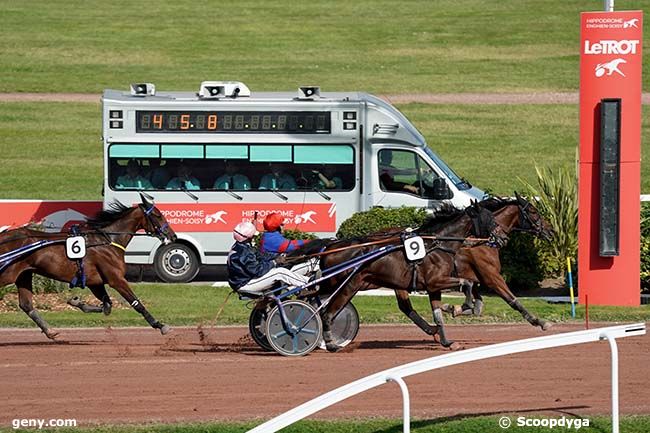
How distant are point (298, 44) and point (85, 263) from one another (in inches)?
1190

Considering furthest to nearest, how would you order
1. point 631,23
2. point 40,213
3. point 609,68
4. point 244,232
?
point 40,213, point 609,68, point 631,23, point 244,232

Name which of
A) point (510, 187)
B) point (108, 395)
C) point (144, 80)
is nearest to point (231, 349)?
point (108, 395)

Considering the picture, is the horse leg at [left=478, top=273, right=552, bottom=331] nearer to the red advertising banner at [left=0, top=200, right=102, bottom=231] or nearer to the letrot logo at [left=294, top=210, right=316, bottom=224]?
the letrot logo at [left=294, top=210, right=316, bottom=224]

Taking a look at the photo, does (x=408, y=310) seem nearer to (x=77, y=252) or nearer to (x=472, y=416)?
(x=472, y=416)

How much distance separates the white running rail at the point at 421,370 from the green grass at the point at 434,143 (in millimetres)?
19786

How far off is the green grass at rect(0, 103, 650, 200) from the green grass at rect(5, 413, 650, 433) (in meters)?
18.6

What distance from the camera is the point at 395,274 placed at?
13742 mm

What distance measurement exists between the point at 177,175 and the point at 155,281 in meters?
1.90

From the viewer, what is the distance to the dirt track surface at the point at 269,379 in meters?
11.5

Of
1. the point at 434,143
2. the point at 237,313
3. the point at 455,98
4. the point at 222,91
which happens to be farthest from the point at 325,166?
the point at 455,98

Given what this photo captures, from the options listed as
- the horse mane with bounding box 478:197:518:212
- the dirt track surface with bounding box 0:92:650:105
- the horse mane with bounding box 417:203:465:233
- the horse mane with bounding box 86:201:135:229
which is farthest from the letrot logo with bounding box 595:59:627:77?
the dirt track surface with bounding box 0:92:650:105

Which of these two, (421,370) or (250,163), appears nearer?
(421,370)

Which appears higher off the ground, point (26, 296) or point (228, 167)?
point (228, 167)

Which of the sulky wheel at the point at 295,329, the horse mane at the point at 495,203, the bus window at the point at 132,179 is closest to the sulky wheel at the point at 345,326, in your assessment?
the sulky wheel at the point at 295,329
